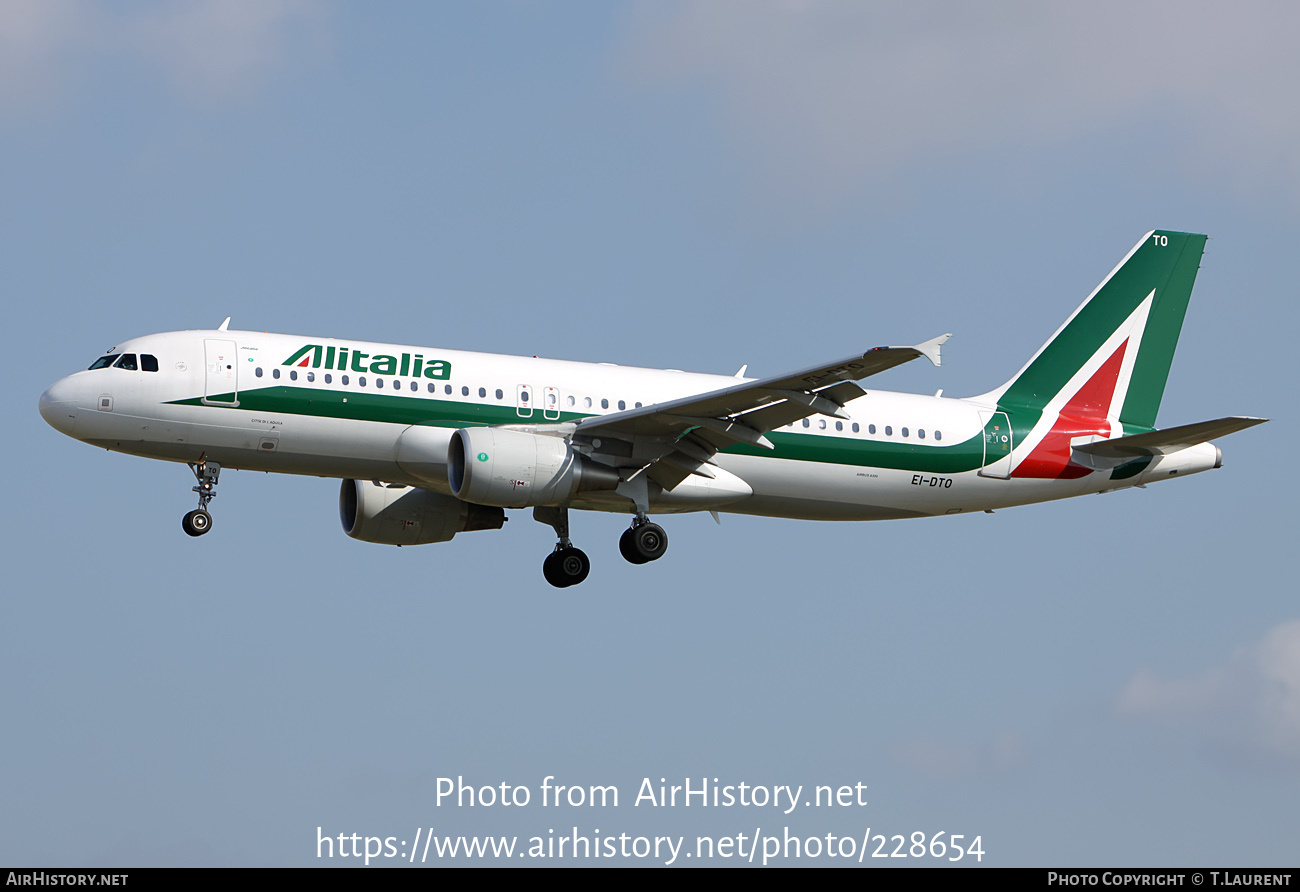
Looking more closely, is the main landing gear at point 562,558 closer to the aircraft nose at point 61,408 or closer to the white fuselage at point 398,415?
the white fuselage at point 398,415

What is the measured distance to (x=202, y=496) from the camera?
3462 cm

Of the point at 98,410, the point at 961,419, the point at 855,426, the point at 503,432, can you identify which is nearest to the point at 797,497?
the point at 855,426

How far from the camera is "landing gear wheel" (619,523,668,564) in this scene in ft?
120

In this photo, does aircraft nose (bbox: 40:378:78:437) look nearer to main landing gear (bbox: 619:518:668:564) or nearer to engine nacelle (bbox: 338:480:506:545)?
engine nacelle (bbox: 338:480:506:545)

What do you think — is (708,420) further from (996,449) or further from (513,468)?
(996,449)

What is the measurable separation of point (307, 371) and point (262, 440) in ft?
5.53

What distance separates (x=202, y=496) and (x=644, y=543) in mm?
9413

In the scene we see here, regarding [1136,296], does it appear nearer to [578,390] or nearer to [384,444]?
[578,390]

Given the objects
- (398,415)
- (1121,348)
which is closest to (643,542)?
(398,415)

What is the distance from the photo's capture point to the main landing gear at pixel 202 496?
34.5 metres

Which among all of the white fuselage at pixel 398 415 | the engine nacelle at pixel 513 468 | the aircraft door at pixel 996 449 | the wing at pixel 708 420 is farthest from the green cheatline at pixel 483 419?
the wing at pixel 708 420

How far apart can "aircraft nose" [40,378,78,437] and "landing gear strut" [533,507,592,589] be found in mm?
10671

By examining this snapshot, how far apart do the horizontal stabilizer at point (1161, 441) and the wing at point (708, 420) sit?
8.01 metres

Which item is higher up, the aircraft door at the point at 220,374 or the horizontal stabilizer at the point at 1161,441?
the horizontal stabilizer at the point at 1161,441
